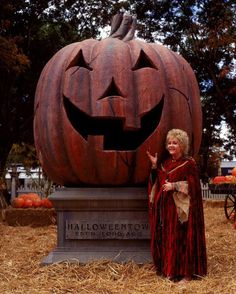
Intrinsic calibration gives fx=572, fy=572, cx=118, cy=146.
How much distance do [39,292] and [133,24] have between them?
272cm

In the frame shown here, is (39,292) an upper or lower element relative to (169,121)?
lower

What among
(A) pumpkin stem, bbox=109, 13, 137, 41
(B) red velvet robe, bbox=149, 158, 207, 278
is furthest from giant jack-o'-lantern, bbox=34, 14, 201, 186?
(B) red velvet robe, bbox=149, 158, 207, 278

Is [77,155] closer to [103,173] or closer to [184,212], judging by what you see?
[103,173]

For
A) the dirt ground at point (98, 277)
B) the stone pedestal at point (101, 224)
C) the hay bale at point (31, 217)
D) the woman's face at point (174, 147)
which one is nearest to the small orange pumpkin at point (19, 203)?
the hay bale at point (31, 217)

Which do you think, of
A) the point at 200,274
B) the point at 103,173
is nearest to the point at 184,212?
the point at 200,274

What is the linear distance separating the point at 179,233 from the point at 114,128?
1282 mm

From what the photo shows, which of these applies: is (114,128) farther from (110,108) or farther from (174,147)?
(174,147)

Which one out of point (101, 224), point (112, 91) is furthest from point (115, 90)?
point (101, 224)

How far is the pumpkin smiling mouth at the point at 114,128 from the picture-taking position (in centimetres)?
494

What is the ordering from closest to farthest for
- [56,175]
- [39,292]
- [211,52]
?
[39,292]
[56,175]
[211,52]

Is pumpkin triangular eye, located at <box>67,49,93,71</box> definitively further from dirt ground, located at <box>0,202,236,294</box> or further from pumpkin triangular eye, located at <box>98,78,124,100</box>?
dirt ground, located at <box>0,202,236,294</box>

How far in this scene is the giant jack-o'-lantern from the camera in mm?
4699

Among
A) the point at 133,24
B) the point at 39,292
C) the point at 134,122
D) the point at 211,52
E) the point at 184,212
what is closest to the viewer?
the point at 39,292

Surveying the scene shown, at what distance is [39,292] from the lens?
387 cm
